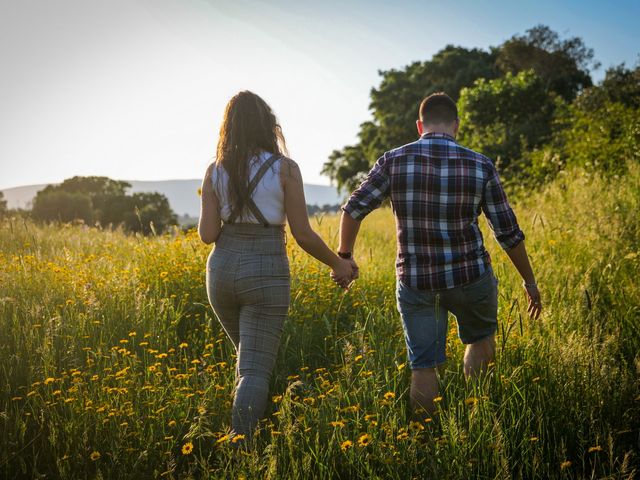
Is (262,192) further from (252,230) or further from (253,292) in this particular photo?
(253,292)

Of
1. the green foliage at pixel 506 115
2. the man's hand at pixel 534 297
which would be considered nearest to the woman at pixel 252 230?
the man's hand at pixel 534 297

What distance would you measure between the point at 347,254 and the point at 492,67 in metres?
29.9

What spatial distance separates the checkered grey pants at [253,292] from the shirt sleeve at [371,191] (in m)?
0.51

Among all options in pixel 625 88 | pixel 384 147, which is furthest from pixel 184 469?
pixel 384 147

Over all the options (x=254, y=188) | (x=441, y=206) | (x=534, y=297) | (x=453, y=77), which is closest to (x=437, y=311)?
(x=441, y=206)

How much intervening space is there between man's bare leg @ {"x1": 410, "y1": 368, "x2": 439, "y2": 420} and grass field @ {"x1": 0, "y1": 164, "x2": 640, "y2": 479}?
0.39ft

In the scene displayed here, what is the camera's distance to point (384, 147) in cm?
2995

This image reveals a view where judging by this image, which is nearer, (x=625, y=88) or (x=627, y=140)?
(x=627, y=140)

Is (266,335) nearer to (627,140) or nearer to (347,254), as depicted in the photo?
(347,254)

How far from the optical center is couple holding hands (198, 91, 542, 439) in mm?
2820

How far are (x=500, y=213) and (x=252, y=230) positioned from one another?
1.52 m

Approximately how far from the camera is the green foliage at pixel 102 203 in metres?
21.7

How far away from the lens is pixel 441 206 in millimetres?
2936

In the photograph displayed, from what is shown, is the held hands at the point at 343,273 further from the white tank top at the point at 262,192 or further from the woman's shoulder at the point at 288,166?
the woman's shoulder at the point at 288,166
